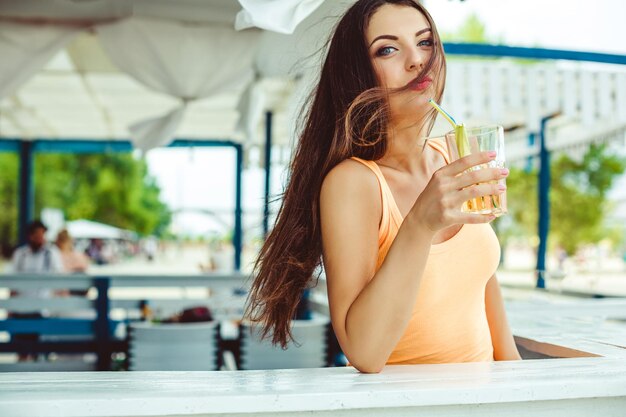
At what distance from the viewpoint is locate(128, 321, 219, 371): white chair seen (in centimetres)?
384

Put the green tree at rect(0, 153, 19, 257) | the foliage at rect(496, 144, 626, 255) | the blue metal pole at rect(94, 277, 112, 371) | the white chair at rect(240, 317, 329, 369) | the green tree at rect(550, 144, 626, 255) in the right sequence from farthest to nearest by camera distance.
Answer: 1. the green tree at rect(0, 153, 19, 257)
2. the green tree at rect(550, 144, 626, 255)
3. the foliage at rect(496, 144, 626, 255)
4. the blue metal pole at rect(94, 277, 112, 371)
5. the white chair at rect(240, 317, 329, 369)

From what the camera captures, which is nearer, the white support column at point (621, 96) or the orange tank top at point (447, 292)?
the orange tank top at point (447, 292)

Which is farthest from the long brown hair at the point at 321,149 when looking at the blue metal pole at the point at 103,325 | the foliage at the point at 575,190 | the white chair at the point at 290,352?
the foliage at the point at 575,190

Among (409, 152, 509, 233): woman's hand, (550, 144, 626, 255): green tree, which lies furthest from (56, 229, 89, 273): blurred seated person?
(550, 144, 626, 255): green tree

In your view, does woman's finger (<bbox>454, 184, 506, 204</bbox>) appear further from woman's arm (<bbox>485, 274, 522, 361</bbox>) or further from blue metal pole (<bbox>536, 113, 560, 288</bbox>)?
blue metal pole (<bbox>536, 113, 560, 288</bbox>)

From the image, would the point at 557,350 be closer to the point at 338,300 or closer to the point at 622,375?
the point at 622,375

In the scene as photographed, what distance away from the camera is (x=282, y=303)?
135 cm

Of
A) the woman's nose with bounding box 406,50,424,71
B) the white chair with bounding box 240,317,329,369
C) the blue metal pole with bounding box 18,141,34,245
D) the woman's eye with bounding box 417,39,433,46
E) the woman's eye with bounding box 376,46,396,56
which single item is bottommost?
the white chair with bounding box 240,317,329,369

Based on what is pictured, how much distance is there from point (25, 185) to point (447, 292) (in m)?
10.8

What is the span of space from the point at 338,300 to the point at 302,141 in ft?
1.30

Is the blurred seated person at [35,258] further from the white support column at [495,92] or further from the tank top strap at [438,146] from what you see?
the tank top strap at [438,146]

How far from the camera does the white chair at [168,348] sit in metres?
3.84

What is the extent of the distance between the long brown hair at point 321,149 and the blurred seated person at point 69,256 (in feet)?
24.9

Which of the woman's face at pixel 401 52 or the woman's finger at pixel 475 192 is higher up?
the woman's face at pixel 401 52
